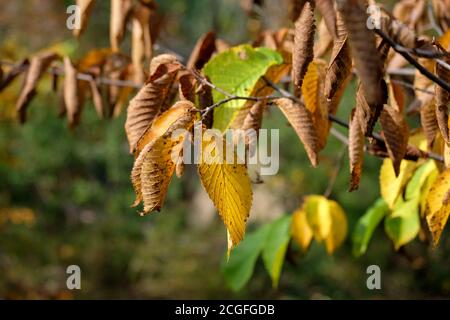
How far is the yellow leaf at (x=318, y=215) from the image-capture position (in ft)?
4.41

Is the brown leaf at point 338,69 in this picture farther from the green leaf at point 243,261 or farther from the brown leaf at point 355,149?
the green leaf at point 243,261

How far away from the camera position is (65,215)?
677cm

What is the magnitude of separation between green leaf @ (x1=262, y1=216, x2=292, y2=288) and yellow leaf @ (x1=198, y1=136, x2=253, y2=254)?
74cm

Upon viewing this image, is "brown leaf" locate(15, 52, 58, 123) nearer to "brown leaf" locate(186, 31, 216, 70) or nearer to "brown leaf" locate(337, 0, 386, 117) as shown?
"brown leaf" locate(186, 31, 216, 70)

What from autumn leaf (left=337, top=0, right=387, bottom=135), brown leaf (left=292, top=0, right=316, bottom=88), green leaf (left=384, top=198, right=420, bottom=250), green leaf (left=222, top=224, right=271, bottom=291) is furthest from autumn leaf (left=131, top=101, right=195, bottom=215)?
green leaf (left=222, top=224, right=271, bottom=291)

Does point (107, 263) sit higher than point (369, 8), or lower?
lower

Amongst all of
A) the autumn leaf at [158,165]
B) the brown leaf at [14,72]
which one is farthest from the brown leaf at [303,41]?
the brown leaf at [14,72]

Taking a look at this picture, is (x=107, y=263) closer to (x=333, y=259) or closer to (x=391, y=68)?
(x=333, y=259)

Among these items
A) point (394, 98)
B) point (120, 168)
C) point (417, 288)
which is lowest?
point (417, 288)

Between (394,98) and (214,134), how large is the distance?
445 mm

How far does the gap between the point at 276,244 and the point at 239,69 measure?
2.06ft

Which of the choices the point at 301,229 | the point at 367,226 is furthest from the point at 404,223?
the point at 301,229

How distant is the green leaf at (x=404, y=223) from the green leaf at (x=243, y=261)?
0.40 metres

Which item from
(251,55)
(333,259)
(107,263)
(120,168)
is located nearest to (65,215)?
(120,168)
